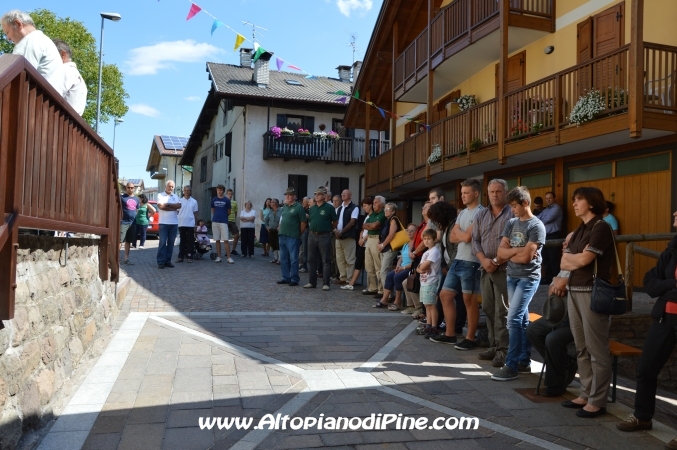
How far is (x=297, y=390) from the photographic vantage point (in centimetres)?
495

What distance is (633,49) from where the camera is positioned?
30.1 ft

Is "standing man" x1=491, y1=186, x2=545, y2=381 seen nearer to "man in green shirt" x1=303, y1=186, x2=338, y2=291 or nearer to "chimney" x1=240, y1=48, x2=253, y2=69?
"man in green shirt" x1=303, y1=186, x2=338, y2=291

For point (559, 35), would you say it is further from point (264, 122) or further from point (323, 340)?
point (264, 122)

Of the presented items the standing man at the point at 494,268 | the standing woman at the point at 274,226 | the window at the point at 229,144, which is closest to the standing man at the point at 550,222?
the standing man at the point at 494,268

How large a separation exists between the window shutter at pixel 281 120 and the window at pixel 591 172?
20.9m

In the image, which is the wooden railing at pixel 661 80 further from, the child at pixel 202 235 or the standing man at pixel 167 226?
the child at pixel 202 235

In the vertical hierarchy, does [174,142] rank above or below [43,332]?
above

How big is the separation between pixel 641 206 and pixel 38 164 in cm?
1046

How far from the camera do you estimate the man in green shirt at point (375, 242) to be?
1042cm

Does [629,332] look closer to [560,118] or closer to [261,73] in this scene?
[560,118]

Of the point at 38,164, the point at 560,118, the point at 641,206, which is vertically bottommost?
the point at 38,164

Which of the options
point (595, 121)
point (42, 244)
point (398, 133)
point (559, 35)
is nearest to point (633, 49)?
point (595, 121)

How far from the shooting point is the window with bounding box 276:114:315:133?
31.9 metres

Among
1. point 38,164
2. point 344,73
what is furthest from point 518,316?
point 344,73
